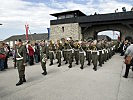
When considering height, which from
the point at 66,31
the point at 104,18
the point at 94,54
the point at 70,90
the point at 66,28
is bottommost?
the point at 70,90

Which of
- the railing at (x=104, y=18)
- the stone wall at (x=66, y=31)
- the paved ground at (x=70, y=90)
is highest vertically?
the railing at (x=104, y=18)

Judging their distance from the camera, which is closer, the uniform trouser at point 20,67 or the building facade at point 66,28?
the uniform trouser at point 20,67

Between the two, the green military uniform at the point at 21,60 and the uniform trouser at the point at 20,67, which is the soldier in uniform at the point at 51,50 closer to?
the green military uniform at the point at 21,60

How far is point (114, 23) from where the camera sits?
27.8 m

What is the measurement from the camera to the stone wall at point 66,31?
30.4 m

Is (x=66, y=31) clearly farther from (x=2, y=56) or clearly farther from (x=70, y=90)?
(x=70, y=90)

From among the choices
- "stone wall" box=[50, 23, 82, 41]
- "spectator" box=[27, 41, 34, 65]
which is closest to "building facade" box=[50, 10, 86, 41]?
"stone wall" box=[50, 23, 82, 41]

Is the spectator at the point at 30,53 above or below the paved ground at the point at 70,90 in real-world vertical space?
above

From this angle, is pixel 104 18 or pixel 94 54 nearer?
pixel 94 54

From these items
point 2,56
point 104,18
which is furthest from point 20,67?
point 104,18

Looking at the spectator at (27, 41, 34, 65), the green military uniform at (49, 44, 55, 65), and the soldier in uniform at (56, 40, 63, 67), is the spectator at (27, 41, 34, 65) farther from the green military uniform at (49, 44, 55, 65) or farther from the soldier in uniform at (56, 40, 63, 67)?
the soldier in uniform at (56, 40, 63, 67)

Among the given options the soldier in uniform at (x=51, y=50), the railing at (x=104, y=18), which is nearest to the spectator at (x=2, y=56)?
the soldier in uniform at (x=51, y=50)

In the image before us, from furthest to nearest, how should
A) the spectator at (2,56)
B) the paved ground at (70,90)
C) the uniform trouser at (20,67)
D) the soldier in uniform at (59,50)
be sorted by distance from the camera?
the soldier in uniform at (59,50) → the spectator at (2,56) → the uniform trouser at (20,67) → the paved ground at (70,90)

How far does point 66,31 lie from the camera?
3162cm
